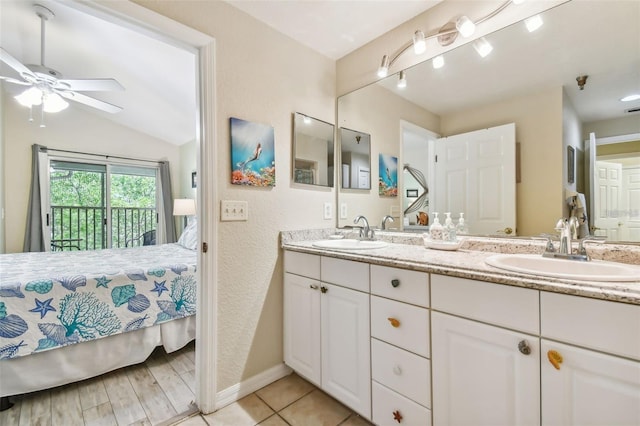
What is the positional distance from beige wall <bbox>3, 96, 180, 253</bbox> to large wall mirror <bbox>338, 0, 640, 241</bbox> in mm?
4571

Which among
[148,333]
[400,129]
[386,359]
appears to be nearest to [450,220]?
[400,129]

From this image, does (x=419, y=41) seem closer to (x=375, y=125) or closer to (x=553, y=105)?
(x=375, y=125)

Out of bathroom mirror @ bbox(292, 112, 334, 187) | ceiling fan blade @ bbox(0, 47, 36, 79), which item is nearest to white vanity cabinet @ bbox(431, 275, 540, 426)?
bathroom mirror @ bbox(292, 112, 334, 187)

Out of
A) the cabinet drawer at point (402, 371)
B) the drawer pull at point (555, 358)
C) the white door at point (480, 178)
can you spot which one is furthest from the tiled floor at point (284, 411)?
the white door at point (480, 178)

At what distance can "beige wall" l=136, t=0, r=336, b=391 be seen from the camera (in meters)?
1.52

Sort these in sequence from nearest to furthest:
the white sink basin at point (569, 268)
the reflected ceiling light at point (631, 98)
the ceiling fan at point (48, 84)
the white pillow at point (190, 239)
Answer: the white sink basin at point (569, 268) → the reflected ceiling light at point (631, 98) → the ceiling fan at point (48, 84) → the white pillow at point (190, 239)

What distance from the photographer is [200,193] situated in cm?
147

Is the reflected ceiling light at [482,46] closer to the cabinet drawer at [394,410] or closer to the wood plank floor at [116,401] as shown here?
the cabinet drawer at [394,410]

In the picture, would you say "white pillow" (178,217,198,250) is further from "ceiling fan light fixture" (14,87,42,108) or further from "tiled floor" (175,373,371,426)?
"tiled floor" (175,373,371,426)

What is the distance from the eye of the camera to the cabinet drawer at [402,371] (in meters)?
1.08

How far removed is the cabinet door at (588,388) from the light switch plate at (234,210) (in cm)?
140

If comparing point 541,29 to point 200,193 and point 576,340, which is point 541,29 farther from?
point 200,193

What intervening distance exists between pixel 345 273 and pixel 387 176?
891 millimetres

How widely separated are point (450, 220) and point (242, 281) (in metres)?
1.26
